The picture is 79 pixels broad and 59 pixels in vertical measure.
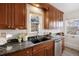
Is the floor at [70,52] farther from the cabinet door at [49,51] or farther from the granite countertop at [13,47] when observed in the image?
the granite countertop at [13,47]

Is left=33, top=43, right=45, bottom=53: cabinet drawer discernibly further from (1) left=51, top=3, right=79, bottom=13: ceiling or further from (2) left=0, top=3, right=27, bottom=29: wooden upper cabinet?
(1) left=51, top=3, right=79, bottom=13: ceiling

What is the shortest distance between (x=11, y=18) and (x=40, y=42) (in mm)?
622

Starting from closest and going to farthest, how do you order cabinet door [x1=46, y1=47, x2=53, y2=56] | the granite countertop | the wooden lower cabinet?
the granite countertop, the wooden lower cabinet, cabinet door [x1=46, y1=47, x2=53, y2=56]

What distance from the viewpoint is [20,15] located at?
6.32ft

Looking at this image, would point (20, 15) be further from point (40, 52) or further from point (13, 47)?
point (40, 52)

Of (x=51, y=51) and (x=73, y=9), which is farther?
(x=51, y=51)

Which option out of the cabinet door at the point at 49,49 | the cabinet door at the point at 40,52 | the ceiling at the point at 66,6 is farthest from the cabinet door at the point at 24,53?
the ceiling at the point at 66,6

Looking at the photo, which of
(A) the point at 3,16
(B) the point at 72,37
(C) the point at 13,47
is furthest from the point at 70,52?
(A) the point at 3,16

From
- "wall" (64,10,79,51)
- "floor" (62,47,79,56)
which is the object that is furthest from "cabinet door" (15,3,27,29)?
"floor" (62,47,79,56)

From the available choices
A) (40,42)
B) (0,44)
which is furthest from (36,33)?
(0,44)

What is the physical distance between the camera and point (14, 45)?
1876 mm

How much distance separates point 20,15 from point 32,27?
285mm

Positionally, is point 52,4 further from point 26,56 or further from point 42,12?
point 26,56

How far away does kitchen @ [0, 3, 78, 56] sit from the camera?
1.87m
